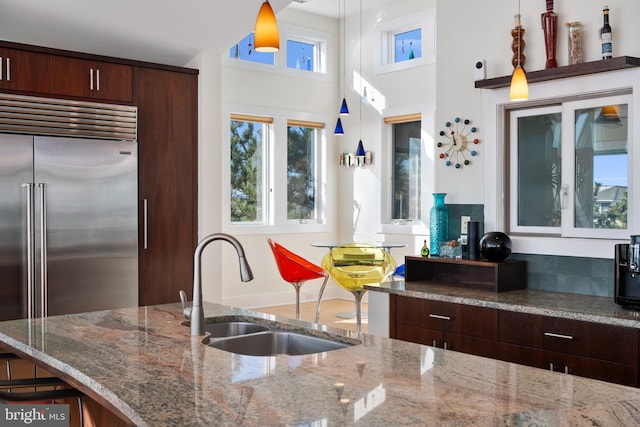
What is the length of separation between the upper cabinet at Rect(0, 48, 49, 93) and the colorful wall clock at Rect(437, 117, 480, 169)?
3.07 meters

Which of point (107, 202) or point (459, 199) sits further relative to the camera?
point (107, 202)

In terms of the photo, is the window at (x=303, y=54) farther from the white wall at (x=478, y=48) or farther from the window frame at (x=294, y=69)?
the white wall at (x=478, y=48)

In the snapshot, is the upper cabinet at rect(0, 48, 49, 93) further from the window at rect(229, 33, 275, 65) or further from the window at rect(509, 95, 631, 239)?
the window at rect(509, 95, 631, 239)

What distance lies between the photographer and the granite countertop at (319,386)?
1.50 m

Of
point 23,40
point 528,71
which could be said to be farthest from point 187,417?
point 23,40

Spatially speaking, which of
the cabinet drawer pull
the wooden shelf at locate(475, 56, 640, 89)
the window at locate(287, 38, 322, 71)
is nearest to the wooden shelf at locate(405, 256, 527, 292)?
the cabinet drawer pull

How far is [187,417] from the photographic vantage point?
58.8 inches

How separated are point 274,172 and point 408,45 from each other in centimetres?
227

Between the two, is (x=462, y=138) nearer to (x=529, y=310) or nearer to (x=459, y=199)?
(x=459, y=199)

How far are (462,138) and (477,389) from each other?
2959mm

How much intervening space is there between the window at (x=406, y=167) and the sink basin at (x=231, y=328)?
214 inches

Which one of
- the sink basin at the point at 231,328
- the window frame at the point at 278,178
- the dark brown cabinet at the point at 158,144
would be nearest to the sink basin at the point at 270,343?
the sink basin at the point at 231,328

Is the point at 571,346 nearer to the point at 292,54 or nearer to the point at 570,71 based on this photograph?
the point at 570,71

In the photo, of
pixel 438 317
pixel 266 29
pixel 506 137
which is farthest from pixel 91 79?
pixel 438 317
